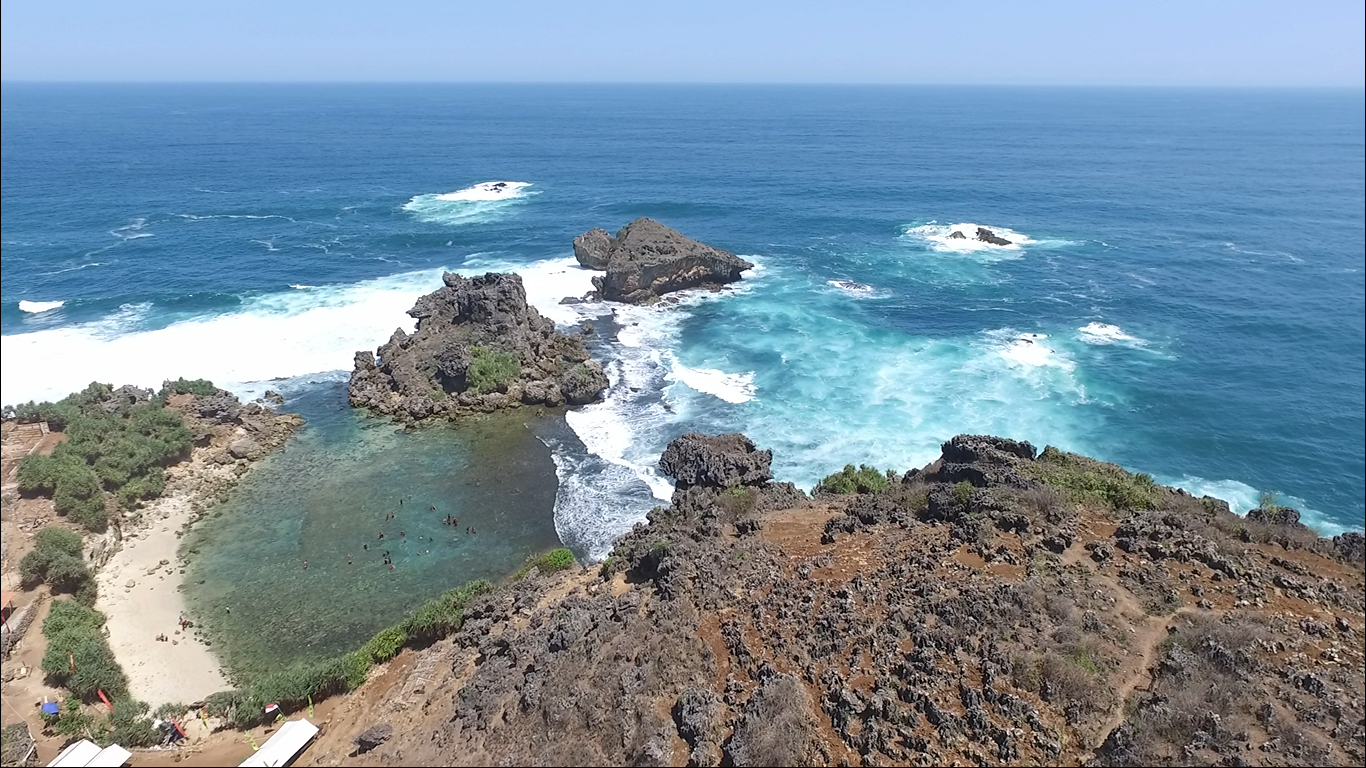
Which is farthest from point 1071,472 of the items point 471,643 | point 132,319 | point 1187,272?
point 132,319

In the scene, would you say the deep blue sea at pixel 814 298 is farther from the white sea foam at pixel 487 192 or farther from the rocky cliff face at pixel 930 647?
the rocky cliff face at pixel 930 647

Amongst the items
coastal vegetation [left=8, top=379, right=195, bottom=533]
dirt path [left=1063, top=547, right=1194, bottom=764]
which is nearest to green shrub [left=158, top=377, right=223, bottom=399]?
coastal vegetation [left=8, top=379, right=195, bottom=533]

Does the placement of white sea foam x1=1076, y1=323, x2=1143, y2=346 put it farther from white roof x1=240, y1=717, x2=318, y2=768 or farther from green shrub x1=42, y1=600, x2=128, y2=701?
green shrub x1=42, y1=600, x2=128, y2=701

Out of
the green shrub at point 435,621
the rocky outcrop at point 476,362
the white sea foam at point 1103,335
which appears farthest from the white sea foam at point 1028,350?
the green shrub at point 435,621

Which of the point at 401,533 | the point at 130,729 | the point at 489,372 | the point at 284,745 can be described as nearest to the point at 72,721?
the point at 130,729

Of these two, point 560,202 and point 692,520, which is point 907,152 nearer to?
point 560,202

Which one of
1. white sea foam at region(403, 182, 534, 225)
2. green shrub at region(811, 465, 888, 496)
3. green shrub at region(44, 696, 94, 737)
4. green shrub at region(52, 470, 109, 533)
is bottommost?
green shrub at region(44, 696, 94, 737)
